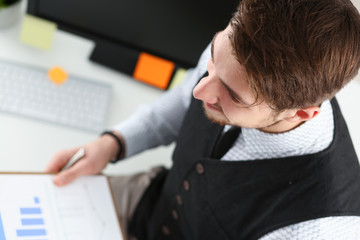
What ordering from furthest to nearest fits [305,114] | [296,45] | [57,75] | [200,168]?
1. [57,75]
2. [200,168]
3. [305,114]
4. [296,45]

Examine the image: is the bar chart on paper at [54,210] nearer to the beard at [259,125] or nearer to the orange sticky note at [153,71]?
the beard at [259,125]

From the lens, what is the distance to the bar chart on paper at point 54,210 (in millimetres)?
639

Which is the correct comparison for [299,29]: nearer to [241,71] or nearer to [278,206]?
[241,71]

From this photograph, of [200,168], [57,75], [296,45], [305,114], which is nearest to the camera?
[296,45]

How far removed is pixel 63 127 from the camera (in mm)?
927

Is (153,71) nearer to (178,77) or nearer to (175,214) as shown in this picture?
(178,77)

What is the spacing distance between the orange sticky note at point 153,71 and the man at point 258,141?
0.14 metres

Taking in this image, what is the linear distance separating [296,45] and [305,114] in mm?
139

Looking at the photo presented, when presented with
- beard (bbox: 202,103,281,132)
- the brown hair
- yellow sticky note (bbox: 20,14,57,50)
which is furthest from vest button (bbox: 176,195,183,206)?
yellow sticky note (bbox: 20,14,57,50)

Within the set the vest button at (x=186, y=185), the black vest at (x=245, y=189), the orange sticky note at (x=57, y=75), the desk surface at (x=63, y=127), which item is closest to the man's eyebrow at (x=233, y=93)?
the black vest at (x=245, y=189)

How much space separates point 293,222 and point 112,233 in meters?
0.31

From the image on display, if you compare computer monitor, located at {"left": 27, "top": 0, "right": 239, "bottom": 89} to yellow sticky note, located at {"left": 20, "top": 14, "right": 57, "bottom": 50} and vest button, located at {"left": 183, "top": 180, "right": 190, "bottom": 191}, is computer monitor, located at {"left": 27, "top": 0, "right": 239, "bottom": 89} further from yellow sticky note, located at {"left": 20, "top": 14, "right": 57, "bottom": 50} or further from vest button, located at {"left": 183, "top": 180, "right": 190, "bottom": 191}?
vest button, located at {"left": 183, "top": 180, "right": 190, "bottom": 191}

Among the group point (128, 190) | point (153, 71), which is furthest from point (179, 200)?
point (153, 71)

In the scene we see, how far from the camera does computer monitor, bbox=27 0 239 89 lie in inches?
35.4
